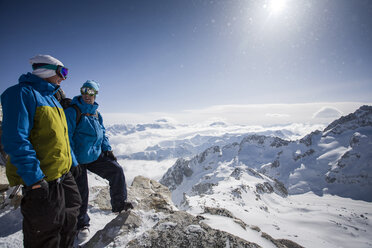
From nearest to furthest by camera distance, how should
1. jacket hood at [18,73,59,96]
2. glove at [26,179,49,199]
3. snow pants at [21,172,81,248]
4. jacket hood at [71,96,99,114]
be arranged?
glove at [26,179,49,199] → snow pants at [21,172,81,248] → jacket hood at [18,73,59,96] → jacket hood at [71,96,99,114]

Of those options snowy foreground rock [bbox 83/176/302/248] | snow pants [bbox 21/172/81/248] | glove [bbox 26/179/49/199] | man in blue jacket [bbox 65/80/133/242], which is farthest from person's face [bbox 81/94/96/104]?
snowy foreground rock [bbox 83/176/302/248]

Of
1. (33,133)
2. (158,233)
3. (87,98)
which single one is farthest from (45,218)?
(87,98)

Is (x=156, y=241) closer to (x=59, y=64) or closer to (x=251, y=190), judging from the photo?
(x=59, y=64)

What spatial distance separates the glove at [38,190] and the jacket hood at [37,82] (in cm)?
162

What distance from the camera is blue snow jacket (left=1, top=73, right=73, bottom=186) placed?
238cm

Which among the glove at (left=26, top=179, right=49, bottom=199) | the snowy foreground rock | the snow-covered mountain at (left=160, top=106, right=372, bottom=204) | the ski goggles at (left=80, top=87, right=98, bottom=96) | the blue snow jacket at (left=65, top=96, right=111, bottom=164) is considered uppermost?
the ski goggles at (left=80, top=87, right=98, bottom=96)

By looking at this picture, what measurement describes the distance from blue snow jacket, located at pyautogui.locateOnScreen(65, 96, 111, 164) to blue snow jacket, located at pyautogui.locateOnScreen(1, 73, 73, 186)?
1.03m

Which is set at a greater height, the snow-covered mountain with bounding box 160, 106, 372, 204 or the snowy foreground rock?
the snowy foreground rock

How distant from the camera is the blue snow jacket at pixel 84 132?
4.28 meters

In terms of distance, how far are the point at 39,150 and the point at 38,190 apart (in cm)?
65

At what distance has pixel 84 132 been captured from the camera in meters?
4.43

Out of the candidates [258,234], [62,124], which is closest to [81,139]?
[62,124]

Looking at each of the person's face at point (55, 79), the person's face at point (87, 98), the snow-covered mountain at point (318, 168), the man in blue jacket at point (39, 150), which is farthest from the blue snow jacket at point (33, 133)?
the snow-covered mountain at point (318, 168)

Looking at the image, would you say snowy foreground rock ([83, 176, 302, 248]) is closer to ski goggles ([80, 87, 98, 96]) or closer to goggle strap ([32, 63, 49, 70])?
ski goggles ([80, 87, 98, 96])
